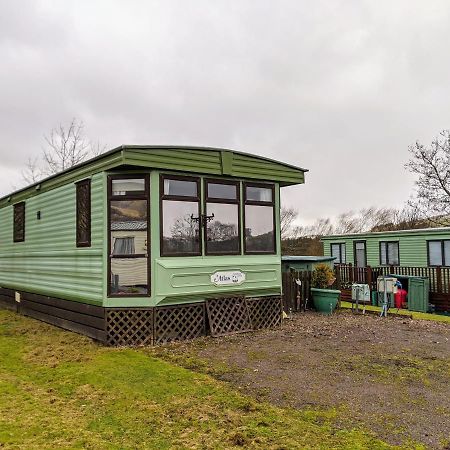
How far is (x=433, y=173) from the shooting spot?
24203mm

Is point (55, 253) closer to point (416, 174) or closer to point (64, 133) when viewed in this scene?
point (64, 133)

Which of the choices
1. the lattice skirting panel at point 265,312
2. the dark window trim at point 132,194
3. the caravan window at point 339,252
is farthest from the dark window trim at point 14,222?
the caravan window at point 339,252

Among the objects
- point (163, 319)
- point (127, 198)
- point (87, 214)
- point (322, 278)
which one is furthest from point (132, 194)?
point (322, 278)

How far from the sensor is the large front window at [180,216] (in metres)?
6.78

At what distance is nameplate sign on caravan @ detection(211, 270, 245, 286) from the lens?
286 inches

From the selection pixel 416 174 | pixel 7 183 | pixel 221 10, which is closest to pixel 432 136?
pixel 416 174

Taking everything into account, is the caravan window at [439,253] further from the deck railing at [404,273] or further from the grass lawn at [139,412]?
the grass lawn at [139,412]

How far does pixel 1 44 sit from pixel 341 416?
1237cm

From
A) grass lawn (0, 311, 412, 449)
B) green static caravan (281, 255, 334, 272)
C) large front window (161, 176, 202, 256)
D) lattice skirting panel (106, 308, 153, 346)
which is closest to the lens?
grass lawn (0, 311, 412, 449)

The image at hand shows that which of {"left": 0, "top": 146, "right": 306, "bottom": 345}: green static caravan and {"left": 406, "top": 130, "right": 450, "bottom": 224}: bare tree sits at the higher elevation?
{"left": 406, "top": 130, "right": 450, "bottom": 224}: bare tree

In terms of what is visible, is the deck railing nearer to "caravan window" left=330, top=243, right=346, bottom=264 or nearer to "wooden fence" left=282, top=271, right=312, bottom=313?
"wooden fence" left=282, top=271, right=312, bottom=313

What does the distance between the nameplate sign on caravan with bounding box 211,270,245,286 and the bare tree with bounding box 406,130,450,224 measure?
67.4 ft

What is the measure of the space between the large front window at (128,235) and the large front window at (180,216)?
Result: 0.32 m

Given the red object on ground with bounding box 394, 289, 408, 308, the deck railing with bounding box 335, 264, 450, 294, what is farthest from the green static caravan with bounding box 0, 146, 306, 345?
the red object on ground with bounding box 394, 289, 408, 308
